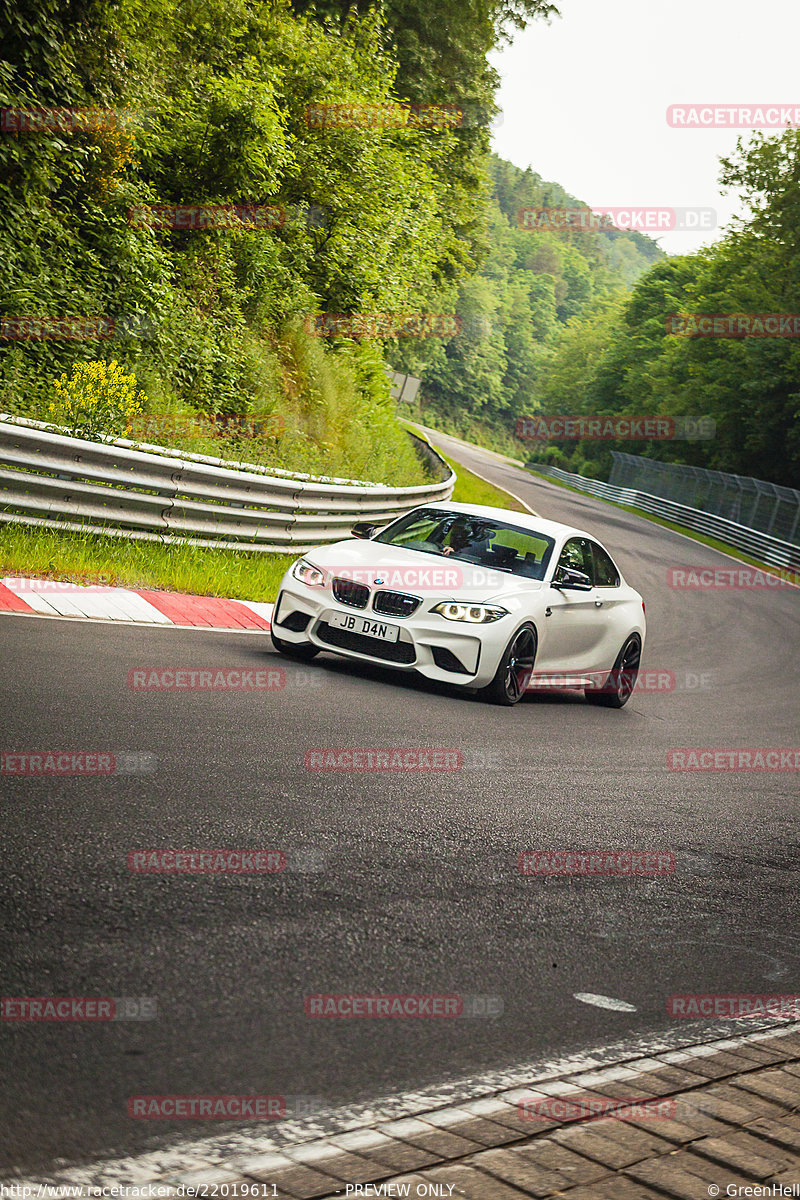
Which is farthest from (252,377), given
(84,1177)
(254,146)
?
(84,1177)

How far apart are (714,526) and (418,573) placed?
40.7 meters

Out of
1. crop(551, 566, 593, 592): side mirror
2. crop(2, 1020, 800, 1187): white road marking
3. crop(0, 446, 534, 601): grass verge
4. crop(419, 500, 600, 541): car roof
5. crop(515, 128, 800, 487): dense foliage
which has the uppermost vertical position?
crop(515, 128, 800, 487): dense foliage

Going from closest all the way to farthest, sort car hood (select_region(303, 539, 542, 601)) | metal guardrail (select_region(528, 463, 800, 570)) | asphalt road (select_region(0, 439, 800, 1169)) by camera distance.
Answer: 1. asphalt road (select_region(0, 439, 800, 1169))
2. car hood (select_region(303, 539, 542, 601))
3. metal guardrail (select_region(528, 463, 800, 570))

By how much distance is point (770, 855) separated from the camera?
6.44 metres

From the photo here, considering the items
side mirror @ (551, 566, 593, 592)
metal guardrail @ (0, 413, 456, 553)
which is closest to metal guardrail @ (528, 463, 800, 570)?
metal guardrail @ (0, 413, 456, 553)

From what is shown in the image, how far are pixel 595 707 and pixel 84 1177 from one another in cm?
921

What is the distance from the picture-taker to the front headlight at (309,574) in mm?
9770

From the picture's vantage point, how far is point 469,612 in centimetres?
950

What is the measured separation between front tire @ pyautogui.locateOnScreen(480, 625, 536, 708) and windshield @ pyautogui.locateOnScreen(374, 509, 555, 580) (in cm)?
66

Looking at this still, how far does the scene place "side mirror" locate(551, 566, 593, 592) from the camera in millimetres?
10513

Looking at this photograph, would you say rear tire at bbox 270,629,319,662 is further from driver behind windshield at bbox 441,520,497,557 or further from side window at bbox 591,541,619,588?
side window at bbox 591,541,619,588

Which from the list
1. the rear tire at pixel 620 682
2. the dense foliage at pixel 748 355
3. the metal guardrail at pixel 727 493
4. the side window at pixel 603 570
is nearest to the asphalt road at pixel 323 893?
the rear tire at pixel 620 682

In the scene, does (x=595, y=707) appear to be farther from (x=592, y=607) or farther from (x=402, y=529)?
(x=402, y=529)

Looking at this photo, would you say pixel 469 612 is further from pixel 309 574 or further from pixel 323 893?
pixel 323 893
